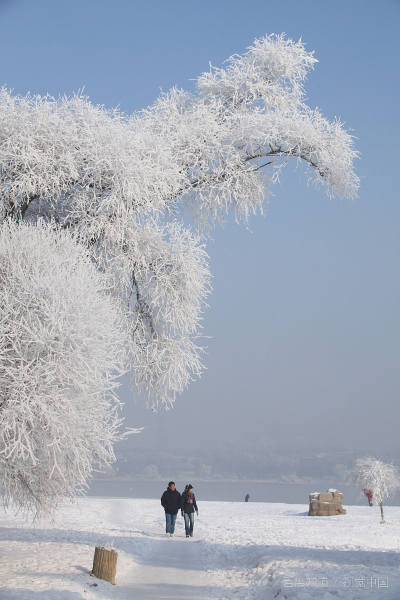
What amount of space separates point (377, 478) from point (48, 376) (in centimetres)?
3174

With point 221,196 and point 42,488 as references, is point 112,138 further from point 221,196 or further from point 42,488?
point 42,488

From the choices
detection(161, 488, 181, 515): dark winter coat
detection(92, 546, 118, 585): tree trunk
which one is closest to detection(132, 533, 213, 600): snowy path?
detection(92, 546, 118, 585): tree trunk

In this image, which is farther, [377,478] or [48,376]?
[377,478]

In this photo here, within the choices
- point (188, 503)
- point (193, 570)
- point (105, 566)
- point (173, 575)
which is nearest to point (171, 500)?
point (188, 503)

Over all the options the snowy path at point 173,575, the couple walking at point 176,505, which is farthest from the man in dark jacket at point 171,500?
the snowy path at point 173,575

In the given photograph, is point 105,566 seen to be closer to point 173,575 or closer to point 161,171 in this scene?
point 173,575

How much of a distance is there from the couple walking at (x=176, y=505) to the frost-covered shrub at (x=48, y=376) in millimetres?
6037

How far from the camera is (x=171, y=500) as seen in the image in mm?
12383

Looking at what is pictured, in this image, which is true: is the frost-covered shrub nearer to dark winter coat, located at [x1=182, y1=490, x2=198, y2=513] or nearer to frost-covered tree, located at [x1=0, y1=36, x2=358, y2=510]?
frost-covered tree, located at [x1=0, y1=36, x2=358, y2=510]

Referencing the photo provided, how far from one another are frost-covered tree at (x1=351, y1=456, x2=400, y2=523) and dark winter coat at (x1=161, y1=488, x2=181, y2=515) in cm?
2284

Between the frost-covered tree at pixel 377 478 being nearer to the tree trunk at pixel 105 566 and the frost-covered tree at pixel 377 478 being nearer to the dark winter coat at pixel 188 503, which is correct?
the dark winter coat at pixel 188 503

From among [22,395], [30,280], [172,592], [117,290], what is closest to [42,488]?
[22,395]

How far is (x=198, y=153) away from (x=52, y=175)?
11.9ft

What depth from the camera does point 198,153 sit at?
10953 mm
